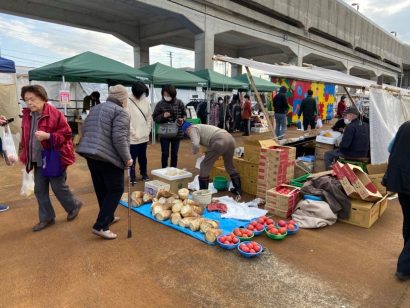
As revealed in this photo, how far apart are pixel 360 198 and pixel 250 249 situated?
1.83 metres

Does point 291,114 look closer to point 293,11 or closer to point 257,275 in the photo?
point 293,11

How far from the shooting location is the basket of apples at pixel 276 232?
3348 millimetres

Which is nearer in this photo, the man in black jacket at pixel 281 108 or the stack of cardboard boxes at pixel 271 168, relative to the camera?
the stack of cardboard boxes at pixel 271 168

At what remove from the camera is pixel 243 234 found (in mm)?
3326

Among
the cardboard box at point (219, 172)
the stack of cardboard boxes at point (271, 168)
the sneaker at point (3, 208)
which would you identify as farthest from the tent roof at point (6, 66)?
the stack of cardboard boxes at point (271, 168)

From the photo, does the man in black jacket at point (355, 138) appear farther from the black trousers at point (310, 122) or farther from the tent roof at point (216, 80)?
the tent roof at point (216, 80)

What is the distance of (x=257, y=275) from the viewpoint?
8.92 ft

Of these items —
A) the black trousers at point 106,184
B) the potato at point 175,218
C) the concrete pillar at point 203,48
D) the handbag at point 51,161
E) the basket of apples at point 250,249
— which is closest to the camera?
the basket of apples at point 250,249

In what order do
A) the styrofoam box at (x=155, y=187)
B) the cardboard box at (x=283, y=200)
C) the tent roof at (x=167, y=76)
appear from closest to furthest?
1. the cardboard box at (x=283, y=200)
2. the styrofoam box at (x=155, y=187)
3. the tent roof at (x=167, y=76)

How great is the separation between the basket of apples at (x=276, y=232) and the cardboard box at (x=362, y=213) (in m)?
1.08

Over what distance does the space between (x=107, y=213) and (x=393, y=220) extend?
12.3ft

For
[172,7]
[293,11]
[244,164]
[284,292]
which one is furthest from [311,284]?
[293,11]

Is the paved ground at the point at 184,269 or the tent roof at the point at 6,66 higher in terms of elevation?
the tent roof at the point at 6,66

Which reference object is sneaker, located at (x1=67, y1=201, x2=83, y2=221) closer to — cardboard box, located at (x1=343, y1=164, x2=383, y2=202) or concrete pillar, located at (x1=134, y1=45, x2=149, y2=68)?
cardboard box, located at (x1=343, y1=164, x2=383, y2=202)
